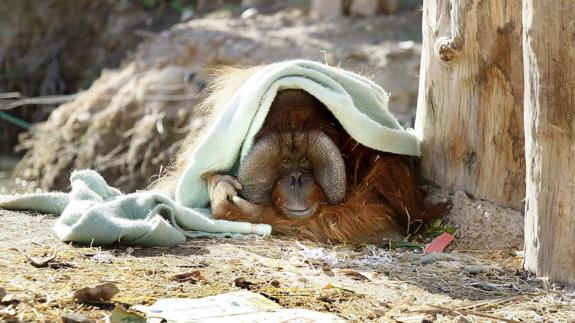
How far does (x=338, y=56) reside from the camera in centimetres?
805

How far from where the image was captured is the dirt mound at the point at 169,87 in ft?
25.9

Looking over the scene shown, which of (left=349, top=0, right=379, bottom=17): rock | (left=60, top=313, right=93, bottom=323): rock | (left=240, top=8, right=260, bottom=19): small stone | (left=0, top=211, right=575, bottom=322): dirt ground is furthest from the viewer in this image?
(left=240, top=8, right=260, bottom=19): small stone

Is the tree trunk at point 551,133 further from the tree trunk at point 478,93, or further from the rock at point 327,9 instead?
the rock at point 327,9

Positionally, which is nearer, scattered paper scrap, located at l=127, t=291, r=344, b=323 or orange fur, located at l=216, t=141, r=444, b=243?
scattered paper scrap, located at l=127, t=291, r=344, b=323

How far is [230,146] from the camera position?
393 cm

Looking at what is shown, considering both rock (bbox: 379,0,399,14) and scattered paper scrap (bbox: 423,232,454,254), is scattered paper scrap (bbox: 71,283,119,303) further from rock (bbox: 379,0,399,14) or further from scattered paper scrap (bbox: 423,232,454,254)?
rock (bbox: 379,0,399,14)

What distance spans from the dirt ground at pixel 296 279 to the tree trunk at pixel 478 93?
1.16 ft

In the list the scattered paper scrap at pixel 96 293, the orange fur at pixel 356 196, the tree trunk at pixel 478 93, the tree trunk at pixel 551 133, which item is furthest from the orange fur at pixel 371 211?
the scattered paper scrap at pixel 96 293

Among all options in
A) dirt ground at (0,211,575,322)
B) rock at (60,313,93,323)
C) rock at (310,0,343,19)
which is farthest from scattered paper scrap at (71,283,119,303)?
rock at (310,0,343,19)

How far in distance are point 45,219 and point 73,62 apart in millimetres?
7078

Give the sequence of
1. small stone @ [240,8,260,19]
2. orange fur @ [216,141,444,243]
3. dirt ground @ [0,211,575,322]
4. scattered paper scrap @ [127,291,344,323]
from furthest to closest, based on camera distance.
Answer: small stone @ [240,8,260,19] < orange fur @ [216,141,444,243] < dirt ground @ [0,211,575,322] < scattered paper scrap @ [127,291,344,323]

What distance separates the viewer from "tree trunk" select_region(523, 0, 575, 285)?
269 cm

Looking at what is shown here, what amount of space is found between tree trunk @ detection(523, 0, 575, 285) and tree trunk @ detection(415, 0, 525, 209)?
2.37 ft

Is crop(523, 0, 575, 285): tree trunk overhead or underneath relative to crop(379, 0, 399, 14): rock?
underneath
